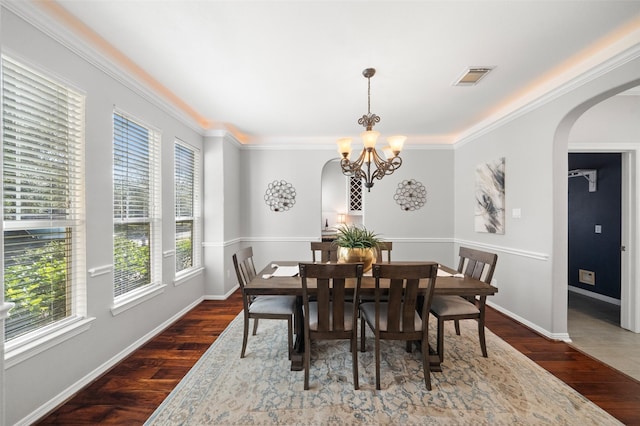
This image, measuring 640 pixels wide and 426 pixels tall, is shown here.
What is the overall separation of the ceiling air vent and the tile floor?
109 inches

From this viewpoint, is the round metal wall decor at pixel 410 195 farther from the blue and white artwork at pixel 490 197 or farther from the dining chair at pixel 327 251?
the dining chair at pixel 327 251

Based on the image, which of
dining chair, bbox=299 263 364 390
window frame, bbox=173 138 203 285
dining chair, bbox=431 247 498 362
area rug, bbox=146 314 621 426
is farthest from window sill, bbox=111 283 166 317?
dining chair, bbox=431 247 498 362

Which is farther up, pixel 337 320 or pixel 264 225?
pixel 264 225

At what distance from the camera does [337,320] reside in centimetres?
207

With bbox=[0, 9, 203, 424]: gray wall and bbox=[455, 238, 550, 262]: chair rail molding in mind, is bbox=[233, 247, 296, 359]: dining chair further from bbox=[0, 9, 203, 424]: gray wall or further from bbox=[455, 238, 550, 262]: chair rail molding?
bbox=[455, 238, 550, 262]: chair rail molding

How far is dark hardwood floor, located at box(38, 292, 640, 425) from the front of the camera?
6.01 feet

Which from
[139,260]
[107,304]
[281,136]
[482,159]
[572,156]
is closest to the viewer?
[107,304]

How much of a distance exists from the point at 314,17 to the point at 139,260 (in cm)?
270

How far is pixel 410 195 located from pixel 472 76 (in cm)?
248

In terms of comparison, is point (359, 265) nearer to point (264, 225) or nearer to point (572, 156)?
point (264, 225)

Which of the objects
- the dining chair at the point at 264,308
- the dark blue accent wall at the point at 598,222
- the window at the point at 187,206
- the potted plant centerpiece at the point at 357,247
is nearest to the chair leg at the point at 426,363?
the potted plant centerpiece at the point at 357,247

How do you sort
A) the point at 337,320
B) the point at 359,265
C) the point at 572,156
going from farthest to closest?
the point at 572,156 → the point at 337,320 → the point at 359,265

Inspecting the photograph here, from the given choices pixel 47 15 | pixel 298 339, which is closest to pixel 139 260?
pixel 298 339

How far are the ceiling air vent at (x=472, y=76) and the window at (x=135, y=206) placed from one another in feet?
10.4
